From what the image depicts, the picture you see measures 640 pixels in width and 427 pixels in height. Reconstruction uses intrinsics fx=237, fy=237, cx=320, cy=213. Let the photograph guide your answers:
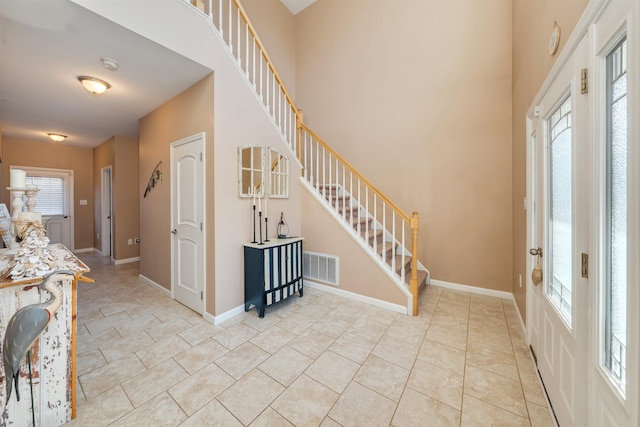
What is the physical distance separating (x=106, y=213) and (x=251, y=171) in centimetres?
519

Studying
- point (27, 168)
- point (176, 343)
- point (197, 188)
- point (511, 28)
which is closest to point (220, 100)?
point (197, 188)

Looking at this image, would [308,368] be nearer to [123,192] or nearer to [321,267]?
[321,267]

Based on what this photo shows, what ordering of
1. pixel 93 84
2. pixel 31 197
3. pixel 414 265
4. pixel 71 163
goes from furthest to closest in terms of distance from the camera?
pixel 71 163
pixel 414 265
pixel 93 84
pixel 31 197

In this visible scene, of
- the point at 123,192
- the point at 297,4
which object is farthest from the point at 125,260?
the point at 297,4

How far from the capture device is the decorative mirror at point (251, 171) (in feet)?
9.30

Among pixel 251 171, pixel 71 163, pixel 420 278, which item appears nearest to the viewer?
pixel 251 171

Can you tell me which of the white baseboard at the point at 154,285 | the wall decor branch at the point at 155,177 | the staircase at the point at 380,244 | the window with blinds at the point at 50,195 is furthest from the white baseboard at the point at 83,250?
the staircase at the point at 380,244

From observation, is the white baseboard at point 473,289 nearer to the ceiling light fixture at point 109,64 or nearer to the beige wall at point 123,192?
the ceiling light fixture at point 109,64

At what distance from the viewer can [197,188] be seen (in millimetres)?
2830

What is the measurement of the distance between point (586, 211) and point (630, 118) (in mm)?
495

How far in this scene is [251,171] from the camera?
297 cm

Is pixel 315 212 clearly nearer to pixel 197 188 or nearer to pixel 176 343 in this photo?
pixel 197 188

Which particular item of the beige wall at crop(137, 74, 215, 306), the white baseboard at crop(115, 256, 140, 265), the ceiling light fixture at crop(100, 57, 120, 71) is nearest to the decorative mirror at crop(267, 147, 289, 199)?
the beige wall at crop(137, 74, 215, 306)

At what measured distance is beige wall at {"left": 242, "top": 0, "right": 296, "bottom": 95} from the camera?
4430mm
